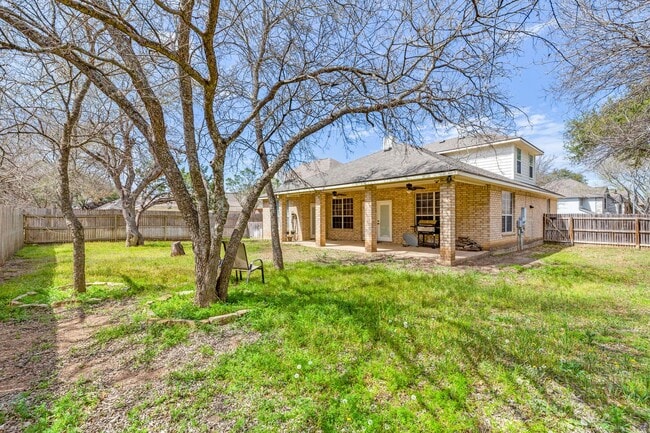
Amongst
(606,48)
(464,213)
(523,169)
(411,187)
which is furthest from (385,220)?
(606,48)

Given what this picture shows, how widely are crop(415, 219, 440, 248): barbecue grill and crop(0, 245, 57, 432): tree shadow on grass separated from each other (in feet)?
39.0

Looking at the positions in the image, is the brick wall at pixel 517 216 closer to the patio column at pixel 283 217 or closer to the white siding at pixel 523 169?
the white siding at pixel 523 169

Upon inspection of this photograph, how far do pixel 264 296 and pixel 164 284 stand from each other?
2773 mm

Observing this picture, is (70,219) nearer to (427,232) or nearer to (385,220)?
(427,232)

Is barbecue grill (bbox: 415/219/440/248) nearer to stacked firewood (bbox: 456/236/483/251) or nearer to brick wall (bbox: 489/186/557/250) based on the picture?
stacked firewood (bbox: 456/236/483/251)

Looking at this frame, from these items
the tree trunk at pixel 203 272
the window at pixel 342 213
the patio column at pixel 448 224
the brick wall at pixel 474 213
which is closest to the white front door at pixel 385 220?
the window at pixel 342 213

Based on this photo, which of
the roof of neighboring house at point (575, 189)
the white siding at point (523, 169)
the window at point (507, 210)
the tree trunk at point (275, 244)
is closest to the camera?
the tree trunk at point (275, 244)

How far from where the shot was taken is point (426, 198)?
13266 millimetres

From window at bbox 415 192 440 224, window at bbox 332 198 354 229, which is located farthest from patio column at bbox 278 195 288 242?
window at bbox 415 192 440 224

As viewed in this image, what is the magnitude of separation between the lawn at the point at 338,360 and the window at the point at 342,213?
32.9 feet

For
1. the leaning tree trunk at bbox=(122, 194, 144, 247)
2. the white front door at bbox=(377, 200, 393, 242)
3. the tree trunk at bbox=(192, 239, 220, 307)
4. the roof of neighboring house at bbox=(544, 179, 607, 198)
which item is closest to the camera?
the tree trunk at bbox=(192, 239, 220, 307)

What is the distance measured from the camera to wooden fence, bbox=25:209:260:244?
15.8m

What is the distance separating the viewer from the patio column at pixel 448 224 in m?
9.25

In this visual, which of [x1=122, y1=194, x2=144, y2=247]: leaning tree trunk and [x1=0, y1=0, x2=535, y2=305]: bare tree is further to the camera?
[x1=122, y1=194, x2=144, y2=247]: leaning tree trunk
